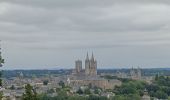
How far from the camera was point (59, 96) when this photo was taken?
13462cm

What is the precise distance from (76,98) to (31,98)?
347 feet

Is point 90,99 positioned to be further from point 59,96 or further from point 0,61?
point 0,61

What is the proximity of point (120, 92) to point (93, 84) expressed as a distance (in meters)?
44.6

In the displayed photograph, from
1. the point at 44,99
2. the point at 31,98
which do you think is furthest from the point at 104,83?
the point at 31,98

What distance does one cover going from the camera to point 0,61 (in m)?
21.3

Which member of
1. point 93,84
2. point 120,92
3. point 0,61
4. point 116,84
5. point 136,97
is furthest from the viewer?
point 93,84

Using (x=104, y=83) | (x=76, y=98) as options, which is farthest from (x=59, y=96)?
(x=104, y=83)

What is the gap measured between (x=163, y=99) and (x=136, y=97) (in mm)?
6831

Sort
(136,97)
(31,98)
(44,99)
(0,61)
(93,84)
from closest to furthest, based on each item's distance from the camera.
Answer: (0,61) → (31,98) → (44,99) → (136,97) → (93,84)

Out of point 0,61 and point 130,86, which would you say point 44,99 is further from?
point 0,61

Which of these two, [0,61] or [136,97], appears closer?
[0,61]

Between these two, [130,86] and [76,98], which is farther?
[130,86]

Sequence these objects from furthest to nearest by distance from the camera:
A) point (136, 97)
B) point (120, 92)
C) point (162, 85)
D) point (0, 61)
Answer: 1. point (162, 85)
2. point (120, 92)
3. point (136, 97)
4. point (0, 61)

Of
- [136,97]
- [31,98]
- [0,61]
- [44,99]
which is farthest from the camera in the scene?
[136,97]
